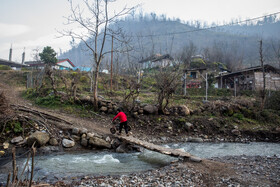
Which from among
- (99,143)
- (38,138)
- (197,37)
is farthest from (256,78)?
(197,37)

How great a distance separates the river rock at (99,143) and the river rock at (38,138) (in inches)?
79.9

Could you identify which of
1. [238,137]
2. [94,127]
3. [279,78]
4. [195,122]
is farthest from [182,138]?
[279,78]

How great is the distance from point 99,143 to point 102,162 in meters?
1.97

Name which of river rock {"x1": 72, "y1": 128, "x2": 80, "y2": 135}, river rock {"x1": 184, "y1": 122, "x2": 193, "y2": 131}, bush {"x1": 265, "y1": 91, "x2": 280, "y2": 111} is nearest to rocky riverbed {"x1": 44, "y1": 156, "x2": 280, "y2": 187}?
river rock {"x1": 72, "y1": 128, "x2": 80, "y2": 135}

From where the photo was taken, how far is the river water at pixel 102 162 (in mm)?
6457

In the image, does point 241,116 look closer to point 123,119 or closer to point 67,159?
point 123,119

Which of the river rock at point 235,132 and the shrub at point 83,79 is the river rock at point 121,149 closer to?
the river rock at point 235,132

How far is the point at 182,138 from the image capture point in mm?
12492

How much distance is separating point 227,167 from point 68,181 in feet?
17.6

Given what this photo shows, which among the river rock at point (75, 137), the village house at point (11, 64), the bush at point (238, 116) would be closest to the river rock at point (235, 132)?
the bush at point (238, 116)

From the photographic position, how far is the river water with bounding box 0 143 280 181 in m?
6.46

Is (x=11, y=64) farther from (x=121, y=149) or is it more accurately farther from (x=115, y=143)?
(x=121, y=149)

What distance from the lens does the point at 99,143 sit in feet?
31.5

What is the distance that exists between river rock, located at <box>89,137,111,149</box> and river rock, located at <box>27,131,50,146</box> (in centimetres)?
203
